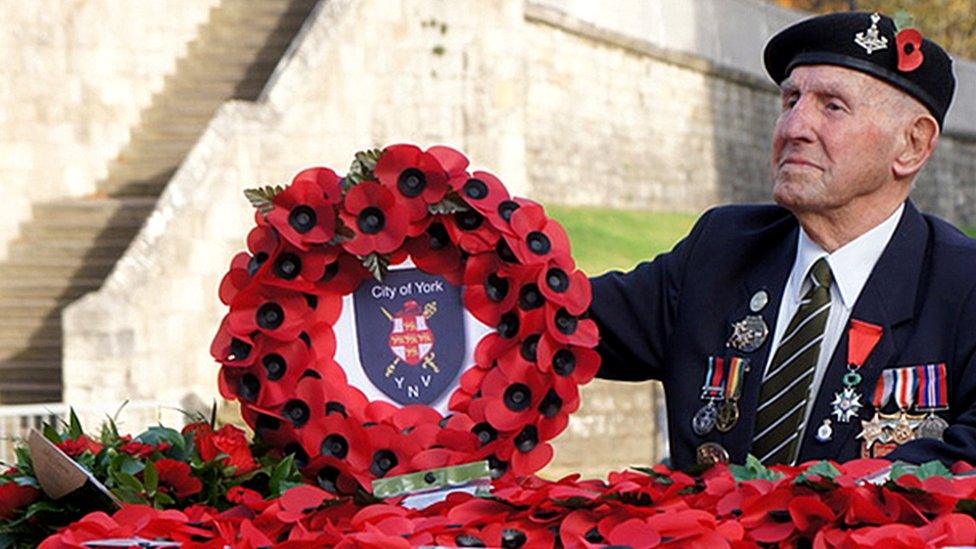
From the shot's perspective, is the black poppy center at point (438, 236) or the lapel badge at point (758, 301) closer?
the black poppy center at point (438, 236)

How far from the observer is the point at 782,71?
3887mm

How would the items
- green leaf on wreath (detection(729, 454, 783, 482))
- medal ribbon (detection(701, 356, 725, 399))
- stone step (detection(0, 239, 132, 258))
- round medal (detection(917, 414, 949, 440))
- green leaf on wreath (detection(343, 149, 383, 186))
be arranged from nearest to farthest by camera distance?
green leaf on wreath (detection(729, 454, 783, 482)), round medal (detection(917, 414, 949, 440)), green leaf on wreath (detection(343, 149, 383, 186)), medal ribbon (detection(701, 356, 725, 399)), stone step (detection(0, 239, 132, 258))

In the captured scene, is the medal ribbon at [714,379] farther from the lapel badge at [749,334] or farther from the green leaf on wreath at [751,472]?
the green leaf on wreath at [751,472]

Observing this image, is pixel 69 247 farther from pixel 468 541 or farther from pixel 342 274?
pixel 468 541

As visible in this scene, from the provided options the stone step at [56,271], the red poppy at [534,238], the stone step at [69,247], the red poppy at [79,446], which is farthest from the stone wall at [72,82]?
the red poppy at [534,238]

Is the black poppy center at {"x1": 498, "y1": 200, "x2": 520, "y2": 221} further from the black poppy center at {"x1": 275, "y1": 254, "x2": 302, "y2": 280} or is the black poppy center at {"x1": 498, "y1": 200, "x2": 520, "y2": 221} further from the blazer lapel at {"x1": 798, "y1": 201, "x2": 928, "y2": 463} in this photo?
the blazer lapel at {"x1": 798, "y1": 201, "x2": 928, "y2": 463}

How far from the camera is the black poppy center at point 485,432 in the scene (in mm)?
3496

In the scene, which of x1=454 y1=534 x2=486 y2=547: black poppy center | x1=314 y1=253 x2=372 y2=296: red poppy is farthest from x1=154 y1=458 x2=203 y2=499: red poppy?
x1=454 y1=534 x2=486 y2=547: black poppy center

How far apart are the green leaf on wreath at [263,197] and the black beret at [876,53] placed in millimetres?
988

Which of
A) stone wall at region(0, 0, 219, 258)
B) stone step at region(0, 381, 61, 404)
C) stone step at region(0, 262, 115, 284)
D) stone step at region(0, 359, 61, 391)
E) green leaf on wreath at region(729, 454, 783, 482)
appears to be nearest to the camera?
green leaf on wreath at region(729, 454, 783, 482)

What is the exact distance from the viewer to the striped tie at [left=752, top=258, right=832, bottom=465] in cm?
365

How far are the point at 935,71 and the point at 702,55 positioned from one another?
24.4 meters

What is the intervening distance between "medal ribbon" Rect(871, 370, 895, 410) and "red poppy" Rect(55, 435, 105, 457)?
1395 mm

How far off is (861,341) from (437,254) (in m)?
0.77
